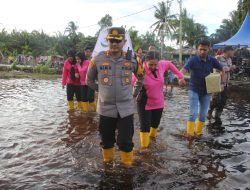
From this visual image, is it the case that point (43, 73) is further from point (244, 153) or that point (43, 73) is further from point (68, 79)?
point (244, 153)

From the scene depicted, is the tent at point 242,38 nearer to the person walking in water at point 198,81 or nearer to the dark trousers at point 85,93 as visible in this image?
the dark trousers at point 85,93

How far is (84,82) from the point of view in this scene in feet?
31.0

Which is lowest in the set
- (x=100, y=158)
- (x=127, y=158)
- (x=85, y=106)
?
(x=100, y=158)

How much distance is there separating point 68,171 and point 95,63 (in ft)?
5.17

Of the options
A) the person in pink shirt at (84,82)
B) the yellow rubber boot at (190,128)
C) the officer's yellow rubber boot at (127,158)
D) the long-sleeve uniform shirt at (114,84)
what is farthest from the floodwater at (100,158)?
the long-sleeve uniform shirt at (114,84)

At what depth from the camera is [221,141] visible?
6734 millimetres

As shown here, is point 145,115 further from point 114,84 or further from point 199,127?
A: point 199,127

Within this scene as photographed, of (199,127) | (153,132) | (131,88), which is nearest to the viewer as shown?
(131,88)

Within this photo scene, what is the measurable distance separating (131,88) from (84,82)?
4.71 m

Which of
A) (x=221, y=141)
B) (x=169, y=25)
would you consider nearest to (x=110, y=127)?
(x=221, y=141)

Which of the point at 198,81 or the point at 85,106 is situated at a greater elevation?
the point at 198,81

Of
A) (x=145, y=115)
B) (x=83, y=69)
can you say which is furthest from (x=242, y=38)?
(x=145, y=115)

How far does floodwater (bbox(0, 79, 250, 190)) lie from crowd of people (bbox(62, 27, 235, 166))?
352 mm

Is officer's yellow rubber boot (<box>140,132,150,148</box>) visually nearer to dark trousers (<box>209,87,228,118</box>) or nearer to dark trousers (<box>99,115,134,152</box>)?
dark trousers (<box>99,115,134,152</box>)
